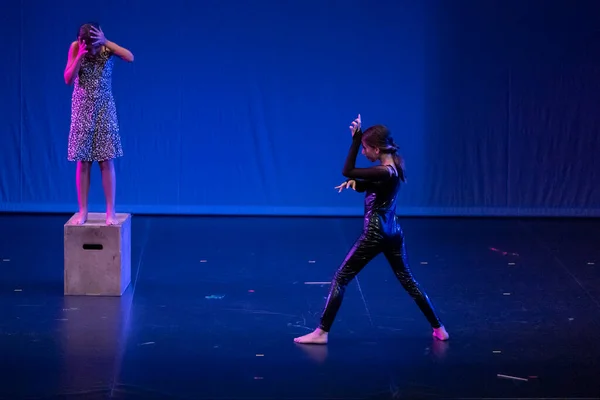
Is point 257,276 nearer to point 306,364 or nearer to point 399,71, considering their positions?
point 306,364

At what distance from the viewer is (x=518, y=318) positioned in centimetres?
618

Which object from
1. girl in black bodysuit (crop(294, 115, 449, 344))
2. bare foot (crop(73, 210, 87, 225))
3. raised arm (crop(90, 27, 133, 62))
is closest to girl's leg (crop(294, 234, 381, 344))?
girl in black bodysuit (crop(294, 115, 449, 344))

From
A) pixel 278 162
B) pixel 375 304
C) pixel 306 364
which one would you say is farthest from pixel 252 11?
pixel 306 364

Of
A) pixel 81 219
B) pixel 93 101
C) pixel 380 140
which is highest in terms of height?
pixel 93 101

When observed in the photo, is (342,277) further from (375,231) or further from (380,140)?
(380,140)

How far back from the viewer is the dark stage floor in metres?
4.91

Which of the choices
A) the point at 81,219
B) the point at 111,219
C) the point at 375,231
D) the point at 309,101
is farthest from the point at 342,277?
the point at 309,101

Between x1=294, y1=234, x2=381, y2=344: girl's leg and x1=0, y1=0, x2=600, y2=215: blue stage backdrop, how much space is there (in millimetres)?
4276

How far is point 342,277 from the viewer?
5.51 metres

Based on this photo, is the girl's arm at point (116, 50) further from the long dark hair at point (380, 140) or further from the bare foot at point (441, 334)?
the bare foot at point (441, 334)

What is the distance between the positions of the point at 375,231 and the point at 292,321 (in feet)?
3.11

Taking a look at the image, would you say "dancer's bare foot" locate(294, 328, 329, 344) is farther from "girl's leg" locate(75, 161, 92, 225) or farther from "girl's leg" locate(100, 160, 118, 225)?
"girl's leg" locate(75, 161, 92, 225)

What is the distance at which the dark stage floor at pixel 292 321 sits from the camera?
16.1 feet

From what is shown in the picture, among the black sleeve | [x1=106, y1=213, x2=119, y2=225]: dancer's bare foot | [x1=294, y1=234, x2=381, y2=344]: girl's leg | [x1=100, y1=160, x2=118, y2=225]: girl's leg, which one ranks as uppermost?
the black sleeve
